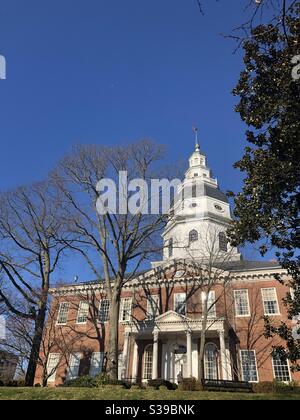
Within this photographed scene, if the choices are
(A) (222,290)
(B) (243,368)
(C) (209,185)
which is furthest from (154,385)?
(C) (209,185)

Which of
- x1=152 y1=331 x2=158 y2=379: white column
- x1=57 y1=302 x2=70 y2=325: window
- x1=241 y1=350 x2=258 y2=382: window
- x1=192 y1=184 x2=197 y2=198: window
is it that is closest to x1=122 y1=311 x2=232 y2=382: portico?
x1=152 y1=331 x2=158 y2=379: white column

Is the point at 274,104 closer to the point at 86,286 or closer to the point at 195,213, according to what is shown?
the point at 86,286

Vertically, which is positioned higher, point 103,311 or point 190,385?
point 103,311

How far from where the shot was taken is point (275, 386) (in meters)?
19.5

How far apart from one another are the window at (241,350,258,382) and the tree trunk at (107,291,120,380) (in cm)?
1029

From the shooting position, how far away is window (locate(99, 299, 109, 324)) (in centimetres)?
2899

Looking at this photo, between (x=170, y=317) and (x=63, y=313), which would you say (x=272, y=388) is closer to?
(x=170, y=317)

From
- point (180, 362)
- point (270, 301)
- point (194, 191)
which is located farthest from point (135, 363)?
point (194, 191)

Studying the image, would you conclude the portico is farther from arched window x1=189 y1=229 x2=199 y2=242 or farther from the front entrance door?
arched window x1=189 y1=229 x2=199 y2=242

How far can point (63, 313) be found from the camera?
30.3 m

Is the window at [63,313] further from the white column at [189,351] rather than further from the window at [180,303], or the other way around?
the white column at [189,351]

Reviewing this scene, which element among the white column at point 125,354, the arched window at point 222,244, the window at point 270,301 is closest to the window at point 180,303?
the white column at point 125,354

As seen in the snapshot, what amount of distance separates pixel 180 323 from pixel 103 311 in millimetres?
7622
